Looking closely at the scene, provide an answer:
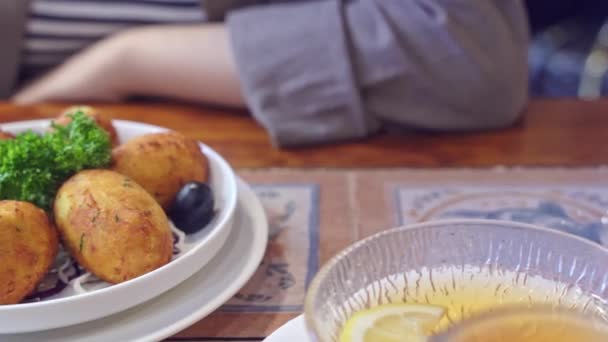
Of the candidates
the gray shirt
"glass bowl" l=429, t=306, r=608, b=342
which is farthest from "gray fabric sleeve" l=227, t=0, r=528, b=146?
"glass bowl" l=429, t=306, r=608, b=342

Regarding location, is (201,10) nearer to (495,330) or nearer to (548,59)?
(495,330)

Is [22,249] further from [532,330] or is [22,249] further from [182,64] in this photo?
[182,64]

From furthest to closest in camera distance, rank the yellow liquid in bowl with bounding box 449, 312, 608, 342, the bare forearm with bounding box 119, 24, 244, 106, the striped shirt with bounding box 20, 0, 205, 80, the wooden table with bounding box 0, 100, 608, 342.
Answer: the striped shirt with bounding box 20, 0, 205, 80 → the bare forearm with bounding box 119, 24, 244, 106 → the wooden table with bounding box 0, 100, 608, 342 → the yellow liquid in bowl with bounding box 449, 312, 608, 342

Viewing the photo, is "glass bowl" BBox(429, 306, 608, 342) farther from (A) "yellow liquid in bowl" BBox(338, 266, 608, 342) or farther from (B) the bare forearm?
(B) the bare forearm

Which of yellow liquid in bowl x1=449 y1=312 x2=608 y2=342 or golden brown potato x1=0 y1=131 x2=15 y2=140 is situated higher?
golden brown potato x1=0 y1=131 x2=15 y2=140

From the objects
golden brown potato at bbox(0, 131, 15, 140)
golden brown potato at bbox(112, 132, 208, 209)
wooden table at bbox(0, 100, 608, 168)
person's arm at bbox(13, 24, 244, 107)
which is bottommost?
A: wooden table at bbox(0, 100, 608, 168)

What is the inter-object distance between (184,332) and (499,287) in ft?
0.64

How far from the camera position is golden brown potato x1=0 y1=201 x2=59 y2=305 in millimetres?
436

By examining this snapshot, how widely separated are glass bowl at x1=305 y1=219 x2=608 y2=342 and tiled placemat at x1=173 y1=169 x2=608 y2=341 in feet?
0.29

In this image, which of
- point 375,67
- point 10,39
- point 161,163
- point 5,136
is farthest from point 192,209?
point 10,39

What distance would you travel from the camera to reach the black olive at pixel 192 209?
0.53m

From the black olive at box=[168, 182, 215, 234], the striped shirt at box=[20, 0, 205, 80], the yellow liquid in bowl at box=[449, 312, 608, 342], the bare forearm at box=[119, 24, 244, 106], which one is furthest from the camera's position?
the striped shirt at box=[20, 0, 205, 80]

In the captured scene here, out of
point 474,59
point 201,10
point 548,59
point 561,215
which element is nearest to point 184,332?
point 561,215

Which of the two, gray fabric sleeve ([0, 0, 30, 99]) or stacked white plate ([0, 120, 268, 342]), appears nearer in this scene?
stacked white plate ([0, 120, 268, 342])
